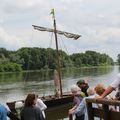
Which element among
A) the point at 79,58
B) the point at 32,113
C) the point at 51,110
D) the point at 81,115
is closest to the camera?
the point at 32,113

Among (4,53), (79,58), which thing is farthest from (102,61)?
(4,53)

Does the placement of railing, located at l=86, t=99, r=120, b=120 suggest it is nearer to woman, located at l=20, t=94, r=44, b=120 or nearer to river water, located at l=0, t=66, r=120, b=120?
woman, located at l=20, t=94, r=44, b=120

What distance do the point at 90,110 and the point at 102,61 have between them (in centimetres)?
19051

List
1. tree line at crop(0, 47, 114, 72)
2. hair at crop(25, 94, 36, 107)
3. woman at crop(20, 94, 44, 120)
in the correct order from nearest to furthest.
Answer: hair at crop(25, 94, 36, 107) → woman at crop(20, 94, 44, 120) → tree line at crop(0, 47, 114, 72)

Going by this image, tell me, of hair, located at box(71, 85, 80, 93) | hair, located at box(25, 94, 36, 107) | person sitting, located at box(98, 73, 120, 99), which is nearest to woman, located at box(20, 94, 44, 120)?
hair, located at box(25, 94, 36, 107)

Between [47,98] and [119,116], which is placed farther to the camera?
[47,98]

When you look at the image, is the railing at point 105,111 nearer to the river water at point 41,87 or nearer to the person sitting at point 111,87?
the person sitting at point 111,87

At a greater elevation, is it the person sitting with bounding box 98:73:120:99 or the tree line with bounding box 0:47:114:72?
the tree line with bounding box 0:47:114:72

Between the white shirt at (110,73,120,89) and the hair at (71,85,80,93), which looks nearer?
the white shirt at (110,73,120,89)

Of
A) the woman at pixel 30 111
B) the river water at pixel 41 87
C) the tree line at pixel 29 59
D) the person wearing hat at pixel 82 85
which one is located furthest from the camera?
the tree line at pixel 29 59

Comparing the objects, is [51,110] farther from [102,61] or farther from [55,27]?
[102,61]

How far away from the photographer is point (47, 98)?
3066 cm

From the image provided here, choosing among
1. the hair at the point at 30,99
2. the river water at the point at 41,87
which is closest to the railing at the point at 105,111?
the hair at the point at 30,99

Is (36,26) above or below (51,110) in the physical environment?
above
